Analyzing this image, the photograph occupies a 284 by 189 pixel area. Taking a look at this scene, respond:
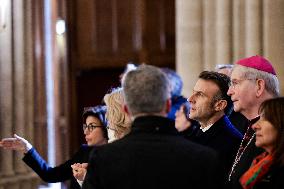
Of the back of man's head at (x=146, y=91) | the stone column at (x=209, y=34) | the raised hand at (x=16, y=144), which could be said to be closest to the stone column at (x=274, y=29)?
the stone column at (x=209, y=34)

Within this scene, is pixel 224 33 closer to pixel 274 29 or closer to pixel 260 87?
pixel 274 29

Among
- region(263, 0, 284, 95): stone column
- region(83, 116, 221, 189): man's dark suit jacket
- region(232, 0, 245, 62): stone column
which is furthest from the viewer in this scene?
region(232, 0, 245, 62): stone column

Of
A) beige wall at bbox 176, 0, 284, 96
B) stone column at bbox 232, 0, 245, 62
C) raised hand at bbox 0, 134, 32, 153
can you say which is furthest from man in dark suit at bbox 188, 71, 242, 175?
stone column at bbox 232, 0, 245, 62

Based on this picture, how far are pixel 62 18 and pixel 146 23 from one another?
0.91 metres

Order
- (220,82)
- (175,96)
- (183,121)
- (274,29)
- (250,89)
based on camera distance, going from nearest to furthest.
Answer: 1. (250,89)
2. (220,82)
3. (183,121)
4. (175,96)
5. (274,29)

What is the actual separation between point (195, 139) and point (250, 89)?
1.20 feet

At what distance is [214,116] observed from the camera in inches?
125

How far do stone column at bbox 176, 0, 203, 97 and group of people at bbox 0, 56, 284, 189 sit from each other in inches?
82.1

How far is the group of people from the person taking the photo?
213 centimetres

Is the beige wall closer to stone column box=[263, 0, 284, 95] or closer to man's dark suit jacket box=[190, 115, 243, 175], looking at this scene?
stone column box=[263, 0, 284, 95]

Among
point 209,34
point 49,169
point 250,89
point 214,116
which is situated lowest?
point 49,169

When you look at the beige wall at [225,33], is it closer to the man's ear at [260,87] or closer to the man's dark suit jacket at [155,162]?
the man's ear at [260,87]

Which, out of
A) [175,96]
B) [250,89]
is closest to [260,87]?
[250,89]

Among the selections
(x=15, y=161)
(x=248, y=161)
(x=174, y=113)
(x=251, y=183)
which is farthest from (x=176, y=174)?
(x=15, y=161)
